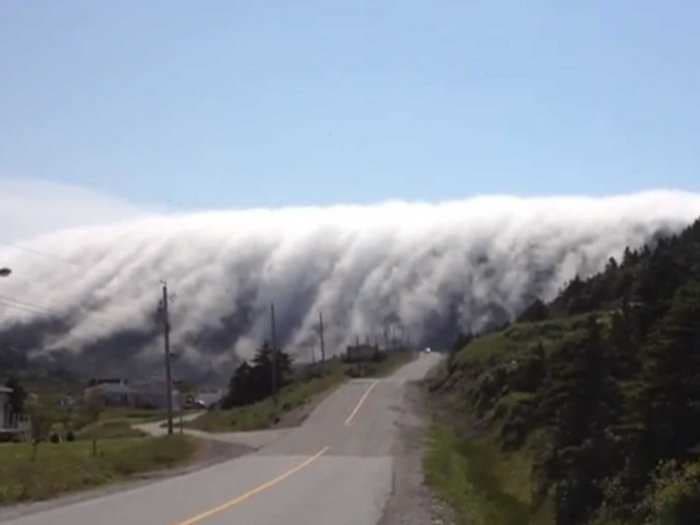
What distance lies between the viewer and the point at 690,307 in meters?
28.2

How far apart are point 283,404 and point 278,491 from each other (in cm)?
5897

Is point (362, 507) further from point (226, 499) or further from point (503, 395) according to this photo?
point (503, 395)

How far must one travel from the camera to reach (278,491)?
29500 millimetres

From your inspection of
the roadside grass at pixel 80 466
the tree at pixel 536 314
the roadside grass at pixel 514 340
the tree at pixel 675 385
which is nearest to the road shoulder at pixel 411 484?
the tree at pixel 675 385

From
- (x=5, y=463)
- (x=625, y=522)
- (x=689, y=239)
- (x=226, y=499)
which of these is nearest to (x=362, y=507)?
(x=226, y=499)

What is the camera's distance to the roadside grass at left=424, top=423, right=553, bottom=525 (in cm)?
2917

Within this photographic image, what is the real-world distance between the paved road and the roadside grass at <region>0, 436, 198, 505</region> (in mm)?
2151

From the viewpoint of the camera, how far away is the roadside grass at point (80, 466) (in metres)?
30.0

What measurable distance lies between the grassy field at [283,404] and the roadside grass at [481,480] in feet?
67.8

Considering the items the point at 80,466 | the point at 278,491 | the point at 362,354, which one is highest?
the point at 362,354

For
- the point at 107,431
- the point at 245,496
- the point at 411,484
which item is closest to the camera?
the point at 245,496

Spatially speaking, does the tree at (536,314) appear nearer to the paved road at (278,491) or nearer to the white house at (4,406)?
the white house at (4,406)

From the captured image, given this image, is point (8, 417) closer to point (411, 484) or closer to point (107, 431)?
point (107, 431)

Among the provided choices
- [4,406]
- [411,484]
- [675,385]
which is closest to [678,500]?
[675,385]
